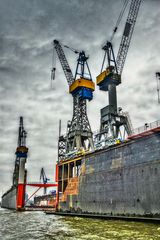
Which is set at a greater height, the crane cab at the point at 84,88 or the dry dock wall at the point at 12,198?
the crane cab at the point at 84,88

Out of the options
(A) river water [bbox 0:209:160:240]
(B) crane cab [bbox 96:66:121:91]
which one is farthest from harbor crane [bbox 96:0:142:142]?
(A) river water [bbox 0:209:160:240]

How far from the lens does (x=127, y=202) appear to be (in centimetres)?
3584

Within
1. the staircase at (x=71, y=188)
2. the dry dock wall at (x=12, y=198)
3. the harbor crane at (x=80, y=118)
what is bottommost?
the dry dock wall at (x=12, y=198)

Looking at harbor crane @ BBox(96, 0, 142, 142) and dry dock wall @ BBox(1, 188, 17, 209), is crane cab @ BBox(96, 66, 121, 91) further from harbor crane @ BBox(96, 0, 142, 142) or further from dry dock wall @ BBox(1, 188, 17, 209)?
dry dock wall @ BBox(1, 188, 17, 209)

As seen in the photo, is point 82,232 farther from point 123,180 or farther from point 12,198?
point 12,198

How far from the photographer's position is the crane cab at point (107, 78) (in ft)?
233

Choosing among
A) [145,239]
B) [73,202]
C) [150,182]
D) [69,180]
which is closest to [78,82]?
[69,180]

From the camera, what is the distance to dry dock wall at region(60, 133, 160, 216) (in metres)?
32.5

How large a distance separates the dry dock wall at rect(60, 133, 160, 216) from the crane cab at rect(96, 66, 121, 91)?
30.7 m

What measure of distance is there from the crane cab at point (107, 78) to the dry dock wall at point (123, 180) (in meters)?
30.7

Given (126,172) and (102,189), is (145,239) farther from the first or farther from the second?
(102,189)

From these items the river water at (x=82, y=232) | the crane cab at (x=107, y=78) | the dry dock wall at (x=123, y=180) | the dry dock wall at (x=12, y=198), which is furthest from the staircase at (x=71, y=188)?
the dry dock wall at (x=12, y=198)

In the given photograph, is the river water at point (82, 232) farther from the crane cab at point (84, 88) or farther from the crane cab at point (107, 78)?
the crane cab at point (84, 88)

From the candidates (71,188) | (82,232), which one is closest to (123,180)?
(82,232)
